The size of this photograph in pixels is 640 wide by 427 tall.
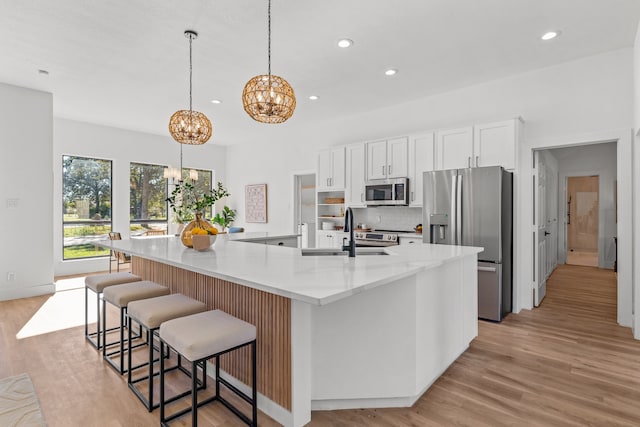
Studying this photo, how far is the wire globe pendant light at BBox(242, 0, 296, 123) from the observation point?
8.12 ft

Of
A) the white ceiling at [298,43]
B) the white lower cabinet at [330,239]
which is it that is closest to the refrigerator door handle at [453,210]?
the white ceiling at [298,43]

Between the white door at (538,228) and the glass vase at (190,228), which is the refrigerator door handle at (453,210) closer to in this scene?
the white door at (538,228)

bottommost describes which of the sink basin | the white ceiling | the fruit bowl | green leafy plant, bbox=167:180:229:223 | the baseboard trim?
the baseboard trim

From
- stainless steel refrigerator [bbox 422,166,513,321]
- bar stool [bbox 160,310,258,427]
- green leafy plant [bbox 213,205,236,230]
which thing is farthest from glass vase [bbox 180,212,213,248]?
green leafy plant [bbox 213,205,236,230]

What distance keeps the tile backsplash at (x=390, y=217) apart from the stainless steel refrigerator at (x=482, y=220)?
38.2 inches

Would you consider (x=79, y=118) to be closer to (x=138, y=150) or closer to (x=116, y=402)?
(x=138, y=150)

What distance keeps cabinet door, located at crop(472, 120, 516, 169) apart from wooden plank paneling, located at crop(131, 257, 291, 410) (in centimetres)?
328

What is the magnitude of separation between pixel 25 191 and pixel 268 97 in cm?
437

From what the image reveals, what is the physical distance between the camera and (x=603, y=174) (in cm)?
680

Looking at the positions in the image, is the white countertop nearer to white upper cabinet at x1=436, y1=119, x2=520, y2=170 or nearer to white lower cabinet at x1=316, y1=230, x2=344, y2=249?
white upper cabinet at x1=436, y1=119, x2=520, y2=170

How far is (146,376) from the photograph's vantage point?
247 centimetres

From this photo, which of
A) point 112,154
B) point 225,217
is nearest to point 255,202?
point 225,217

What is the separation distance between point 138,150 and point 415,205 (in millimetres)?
5800

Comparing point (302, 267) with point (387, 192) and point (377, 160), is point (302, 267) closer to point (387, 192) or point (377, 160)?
point (387, 192)
